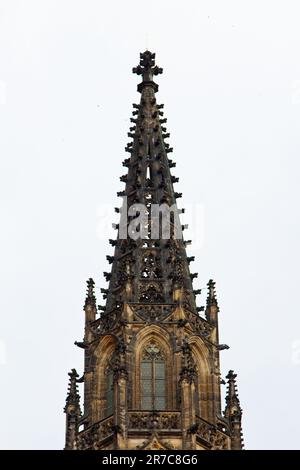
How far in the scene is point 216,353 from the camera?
272 ft

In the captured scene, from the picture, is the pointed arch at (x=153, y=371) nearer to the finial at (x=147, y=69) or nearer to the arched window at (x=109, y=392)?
the arched window at (x=109, y=392)

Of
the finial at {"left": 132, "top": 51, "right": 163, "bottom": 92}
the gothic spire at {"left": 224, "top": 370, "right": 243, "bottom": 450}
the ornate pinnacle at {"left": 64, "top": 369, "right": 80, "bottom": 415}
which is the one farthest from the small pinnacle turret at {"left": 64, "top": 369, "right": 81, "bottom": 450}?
the finial at {"left": 132, "top": 51, "right": 163, "bottom": 92}

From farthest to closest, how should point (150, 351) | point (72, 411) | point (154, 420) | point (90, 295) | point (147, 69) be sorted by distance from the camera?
1. point (147, 69)
2. point (90, 295)
3. point (150, 351)
4. point (72, 411)
5. point (154, 420)

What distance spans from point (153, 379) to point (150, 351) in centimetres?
154

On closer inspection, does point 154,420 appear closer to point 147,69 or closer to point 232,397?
point 232,397

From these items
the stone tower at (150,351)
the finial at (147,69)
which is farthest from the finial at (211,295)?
the finial at (147,69)

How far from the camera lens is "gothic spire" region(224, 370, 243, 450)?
79.2m

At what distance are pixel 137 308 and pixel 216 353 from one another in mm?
4237

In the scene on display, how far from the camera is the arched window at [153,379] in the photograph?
3113 inches

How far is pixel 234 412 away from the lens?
3159 inches

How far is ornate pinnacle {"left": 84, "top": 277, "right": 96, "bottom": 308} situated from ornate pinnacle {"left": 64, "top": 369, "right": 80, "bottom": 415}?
4408 millimetres

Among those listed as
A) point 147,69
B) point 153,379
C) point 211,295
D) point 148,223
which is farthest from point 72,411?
point 147,69
